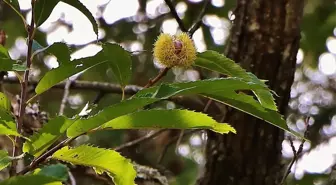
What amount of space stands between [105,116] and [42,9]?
0.71ft

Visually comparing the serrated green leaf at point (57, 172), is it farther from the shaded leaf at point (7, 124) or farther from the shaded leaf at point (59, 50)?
the shaded leaf at point (59, 50)

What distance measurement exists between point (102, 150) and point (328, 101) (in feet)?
7.25

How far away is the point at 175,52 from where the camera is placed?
84 centimetres

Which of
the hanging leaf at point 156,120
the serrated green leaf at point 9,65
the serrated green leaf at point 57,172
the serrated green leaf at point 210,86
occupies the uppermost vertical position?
the serrated green leaf at point 9,65

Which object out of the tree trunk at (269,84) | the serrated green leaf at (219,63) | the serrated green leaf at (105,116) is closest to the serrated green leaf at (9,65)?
the serrated green leaf at (105,116)

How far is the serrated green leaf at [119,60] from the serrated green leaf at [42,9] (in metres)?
0.11

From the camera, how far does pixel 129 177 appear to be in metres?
0.76

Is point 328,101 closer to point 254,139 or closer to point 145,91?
point 254,139

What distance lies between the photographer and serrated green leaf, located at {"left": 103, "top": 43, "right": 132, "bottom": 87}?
2.62 feet

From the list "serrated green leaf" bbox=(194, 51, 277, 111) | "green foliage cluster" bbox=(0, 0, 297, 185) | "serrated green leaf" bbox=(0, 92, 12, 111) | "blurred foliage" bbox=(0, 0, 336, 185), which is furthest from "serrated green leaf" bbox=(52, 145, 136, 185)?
"blurred foliage" bbox=(0, 0, 336, 185)

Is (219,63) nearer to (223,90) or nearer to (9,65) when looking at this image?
(223,90)

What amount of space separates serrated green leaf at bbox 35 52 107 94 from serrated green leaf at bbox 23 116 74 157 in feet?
0.34

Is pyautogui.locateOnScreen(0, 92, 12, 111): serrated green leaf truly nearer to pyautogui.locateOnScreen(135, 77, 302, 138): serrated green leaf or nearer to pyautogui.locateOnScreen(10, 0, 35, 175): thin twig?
pyautogui.locateOnScreen(10, 0, 35, 175): thin twig

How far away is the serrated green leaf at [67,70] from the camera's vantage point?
0.79m
